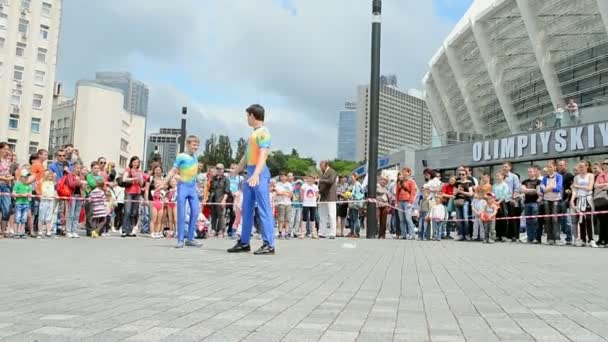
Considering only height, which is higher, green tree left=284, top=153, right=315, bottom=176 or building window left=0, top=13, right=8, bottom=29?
building window left=0, top=13, right=8, bottom=29

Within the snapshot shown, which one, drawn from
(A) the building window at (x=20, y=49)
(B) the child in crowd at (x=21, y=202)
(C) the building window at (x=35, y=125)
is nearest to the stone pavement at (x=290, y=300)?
(B) the child in crowd at (x=21, y=202)

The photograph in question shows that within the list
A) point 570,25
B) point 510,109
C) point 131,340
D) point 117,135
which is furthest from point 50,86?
point 131,340

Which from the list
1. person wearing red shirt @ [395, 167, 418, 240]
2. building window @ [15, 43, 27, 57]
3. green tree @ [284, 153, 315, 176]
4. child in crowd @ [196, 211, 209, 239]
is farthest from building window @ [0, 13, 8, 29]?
person wearing red shirt @ [395, 167, 418, 240]

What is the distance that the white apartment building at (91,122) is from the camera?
9831 centimetres

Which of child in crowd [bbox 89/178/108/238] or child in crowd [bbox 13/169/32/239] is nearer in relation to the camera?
child in crowd [bbox 13/169/32/239]

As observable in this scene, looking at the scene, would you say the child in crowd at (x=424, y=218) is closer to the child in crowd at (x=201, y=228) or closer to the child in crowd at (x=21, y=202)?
the child in crowd at (x=201, y=228)

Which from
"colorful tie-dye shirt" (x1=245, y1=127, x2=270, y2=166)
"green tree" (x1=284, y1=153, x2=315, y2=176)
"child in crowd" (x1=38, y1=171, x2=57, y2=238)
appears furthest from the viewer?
"green tree" (x1=284, y1=153, x2=315, y2=176)

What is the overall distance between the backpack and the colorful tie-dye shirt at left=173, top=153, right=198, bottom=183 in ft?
13.9

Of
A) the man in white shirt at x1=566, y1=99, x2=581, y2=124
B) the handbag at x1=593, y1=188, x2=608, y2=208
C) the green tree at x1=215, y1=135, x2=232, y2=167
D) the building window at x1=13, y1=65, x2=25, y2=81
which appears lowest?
the handbag at x1=593, y1=188, x2=608, y2=208

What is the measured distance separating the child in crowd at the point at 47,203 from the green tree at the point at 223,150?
77977 millimetres

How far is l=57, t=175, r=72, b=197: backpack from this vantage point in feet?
42.9

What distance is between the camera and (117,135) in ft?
342

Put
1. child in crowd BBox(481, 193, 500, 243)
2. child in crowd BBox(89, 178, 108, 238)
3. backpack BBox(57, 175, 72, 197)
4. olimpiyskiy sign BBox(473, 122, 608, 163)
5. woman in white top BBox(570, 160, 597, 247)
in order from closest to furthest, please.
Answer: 1. backpack BBox(57, 175, 72, 197)
2. woman in white top BBox(570, 160, 597, 247)
3. child in crowd BBox(89, 178, 108, 238)
4. child in crowd BBox(481, 193, 500, 243)
5. olimpiyskiy sign BBox(473, 122, 608, 163)

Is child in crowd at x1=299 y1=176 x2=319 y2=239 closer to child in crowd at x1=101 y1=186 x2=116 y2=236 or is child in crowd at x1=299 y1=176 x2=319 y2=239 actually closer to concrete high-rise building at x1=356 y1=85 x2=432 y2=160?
child in crowd at x1=101 y1=186 x2=116 y2=236
